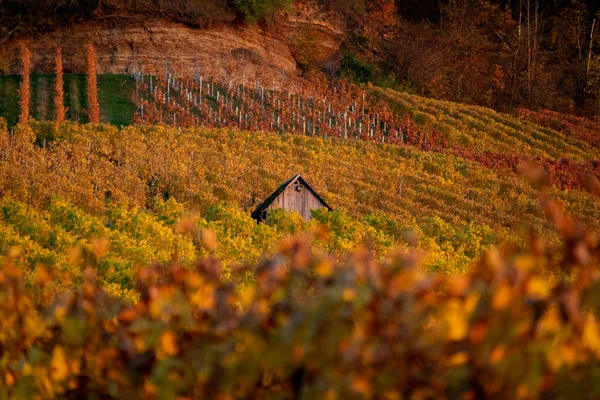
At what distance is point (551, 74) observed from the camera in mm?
61812

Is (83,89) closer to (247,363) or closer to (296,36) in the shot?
(296,36)

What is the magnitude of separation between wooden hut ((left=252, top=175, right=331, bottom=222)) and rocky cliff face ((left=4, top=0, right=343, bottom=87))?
2976 centimetres

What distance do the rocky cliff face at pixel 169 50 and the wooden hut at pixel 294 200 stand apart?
97.6 feet

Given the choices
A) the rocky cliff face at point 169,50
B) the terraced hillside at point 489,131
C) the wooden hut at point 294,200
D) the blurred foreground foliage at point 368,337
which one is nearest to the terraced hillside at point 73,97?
the rocky cliff face at point 169,50

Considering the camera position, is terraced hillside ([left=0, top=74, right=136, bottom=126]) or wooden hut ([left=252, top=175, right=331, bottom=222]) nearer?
wooden hut ([left=252, top=175, right=331, bottom=222])

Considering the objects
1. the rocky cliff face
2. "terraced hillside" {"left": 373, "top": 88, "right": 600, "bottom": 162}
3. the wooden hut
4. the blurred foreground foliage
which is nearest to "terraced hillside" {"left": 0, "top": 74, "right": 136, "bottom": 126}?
the rocky cliff face

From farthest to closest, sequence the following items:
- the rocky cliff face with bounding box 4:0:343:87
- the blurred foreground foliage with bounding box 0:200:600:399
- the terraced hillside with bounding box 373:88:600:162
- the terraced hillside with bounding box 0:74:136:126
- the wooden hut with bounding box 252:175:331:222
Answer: the rocky cliff face with bounding box 4:0:343:87, the terraced hillside with bounding box 373:88:600:162, the terraced hillside with bounding box 0:74:136:126, the wooden hut with bounding box 252:175:331:222, the blurred foreground foliage with bounding box 0:200:600:399

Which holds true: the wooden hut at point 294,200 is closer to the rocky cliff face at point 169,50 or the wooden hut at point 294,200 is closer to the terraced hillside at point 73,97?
the terraced hillside at point 73,97

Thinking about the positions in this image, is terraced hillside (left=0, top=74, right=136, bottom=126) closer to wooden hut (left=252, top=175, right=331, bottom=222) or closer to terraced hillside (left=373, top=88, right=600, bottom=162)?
terraced hillside (left=373, top=88, right=600, bottom=162)

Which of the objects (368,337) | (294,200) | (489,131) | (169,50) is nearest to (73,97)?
(169,50)

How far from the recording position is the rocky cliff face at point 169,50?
49.5 metres

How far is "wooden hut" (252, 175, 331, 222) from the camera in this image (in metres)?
21.1

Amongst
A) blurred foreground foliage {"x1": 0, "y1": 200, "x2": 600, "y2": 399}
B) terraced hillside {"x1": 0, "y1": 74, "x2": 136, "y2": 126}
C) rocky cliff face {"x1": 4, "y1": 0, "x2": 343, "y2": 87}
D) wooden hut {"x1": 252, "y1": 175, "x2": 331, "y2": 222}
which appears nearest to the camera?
blurred foreground foliage {"x1": 0, "y1": 200, "x2": 600, "y2": 399}

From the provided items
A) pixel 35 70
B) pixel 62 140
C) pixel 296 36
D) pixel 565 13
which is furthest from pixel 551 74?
pixel 62 140
